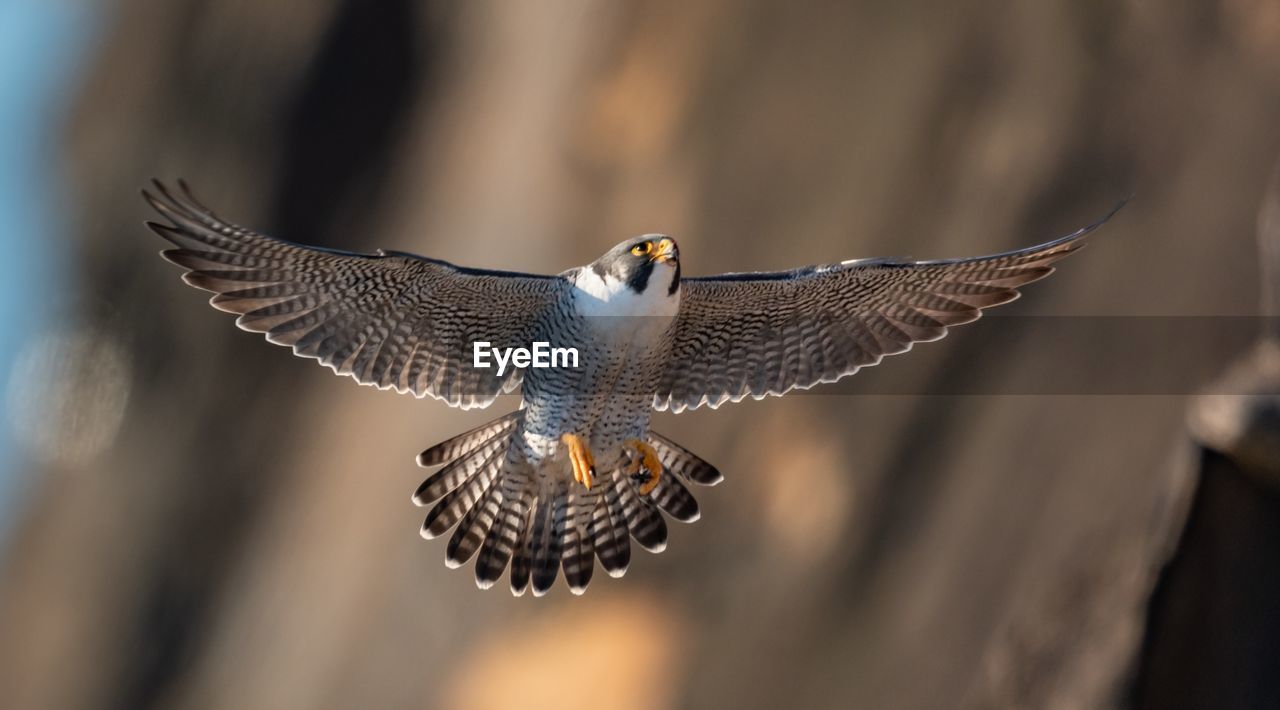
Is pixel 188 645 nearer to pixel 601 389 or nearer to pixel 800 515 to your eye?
pixel 800 515

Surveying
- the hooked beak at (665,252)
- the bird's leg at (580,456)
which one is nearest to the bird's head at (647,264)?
the hooked beak at (665,252)

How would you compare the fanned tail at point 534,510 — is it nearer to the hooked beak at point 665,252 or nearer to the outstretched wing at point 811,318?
the outstretched wing at point 811,318

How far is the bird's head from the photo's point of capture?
4117 millimetres

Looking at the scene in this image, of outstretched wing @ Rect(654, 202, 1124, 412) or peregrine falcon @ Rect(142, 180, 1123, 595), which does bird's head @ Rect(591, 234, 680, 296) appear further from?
outstretched wing @ Rect(654, 202, 1124, 412)

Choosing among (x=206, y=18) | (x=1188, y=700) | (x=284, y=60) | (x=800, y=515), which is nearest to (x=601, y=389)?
(x=1188, y=700)

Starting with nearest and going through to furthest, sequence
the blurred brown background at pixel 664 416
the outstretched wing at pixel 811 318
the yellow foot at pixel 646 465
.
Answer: the outstretched wing at pixel 811 318 → the yellow foot at pixel 646 465 → the blurred brown background at pixel 664 416

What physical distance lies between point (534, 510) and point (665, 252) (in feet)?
4.10

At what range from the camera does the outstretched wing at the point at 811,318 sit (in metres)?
4.43

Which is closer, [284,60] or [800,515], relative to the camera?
[800,515]

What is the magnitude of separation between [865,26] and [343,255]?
433 centimetres

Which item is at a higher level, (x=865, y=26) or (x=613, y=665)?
(x=865, y=26)

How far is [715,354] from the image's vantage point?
478cm

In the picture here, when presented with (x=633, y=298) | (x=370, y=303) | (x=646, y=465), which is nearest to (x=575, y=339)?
(x=633, y=298)

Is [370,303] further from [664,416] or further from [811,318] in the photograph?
[664,416]
